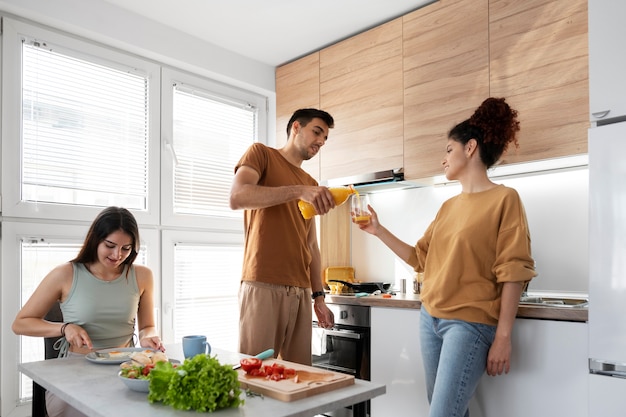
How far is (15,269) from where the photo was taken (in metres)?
2.52

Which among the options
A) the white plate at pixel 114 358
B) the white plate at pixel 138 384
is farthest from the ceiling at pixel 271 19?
the white plate at pixel 138 384

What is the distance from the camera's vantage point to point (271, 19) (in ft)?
10.0

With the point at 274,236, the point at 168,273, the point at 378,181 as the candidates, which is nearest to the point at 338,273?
the point at 378,181

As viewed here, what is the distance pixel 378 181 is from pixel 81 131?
1688 mm

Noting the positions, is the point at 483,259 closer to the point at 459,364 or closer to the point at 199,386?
the point at 459,364

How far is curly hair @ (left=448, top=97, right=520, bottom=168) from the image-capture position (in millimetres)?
1959

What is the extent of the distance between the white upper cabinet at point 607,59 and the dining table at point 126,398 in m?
1.27

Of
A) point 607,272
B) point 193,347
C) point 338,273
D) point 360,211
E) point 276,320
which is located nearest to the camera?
point 193,347

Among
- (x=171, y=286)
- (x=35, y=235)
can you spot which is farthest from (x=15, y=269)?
(x=171, y=286)

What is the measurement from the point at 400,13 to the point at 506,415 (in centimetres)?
219

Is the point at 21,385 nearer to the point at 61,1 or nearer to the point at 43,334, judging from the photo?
the point at 43,334

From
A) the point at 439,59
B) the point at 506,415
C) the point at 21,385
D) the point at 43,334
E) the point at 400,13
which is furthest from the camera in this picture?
the point at 400,13

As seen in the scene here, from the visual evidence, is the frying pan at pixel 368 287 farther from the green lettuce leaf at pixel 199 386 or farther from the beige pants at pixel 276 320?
the green lettuce leaf at pixel 199 386

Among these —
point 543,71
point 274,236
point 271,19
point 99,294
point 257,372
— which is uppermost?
point 271,19
